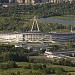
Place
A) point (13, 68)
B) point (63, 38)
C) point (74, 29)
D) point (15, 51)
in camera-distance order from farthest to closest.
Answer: point (74, 29), point (63, 38), point (15, 51), point (13, 68)

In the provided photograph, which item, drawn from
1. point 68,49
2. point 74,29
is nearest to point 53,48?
point 68,49

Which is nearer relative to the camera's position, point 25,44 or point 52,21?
point 25,44

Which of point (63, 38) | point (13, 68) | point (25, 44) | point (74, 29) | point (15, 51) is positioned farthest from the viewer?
point (74, 29)

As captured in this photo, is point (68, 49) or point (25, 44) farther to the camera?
point (25, 44)

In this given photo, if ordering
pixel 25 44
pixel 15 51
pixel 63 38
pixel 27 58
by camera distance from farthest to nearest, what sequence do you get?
pixel 63 38, pixel 25 44, pixel 15 51, pixel 27 58

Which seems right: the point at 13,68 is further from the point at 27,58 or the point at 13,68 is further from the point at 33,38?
the point at 33,38

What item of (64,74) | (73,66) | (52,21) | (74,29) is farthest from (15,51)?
(52,21)

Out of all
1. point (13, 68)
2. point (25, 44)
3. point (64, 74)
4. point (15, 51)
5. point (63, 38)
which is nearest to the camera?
point (64, 74)

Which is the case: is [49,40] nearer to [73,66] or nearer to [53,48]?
[53,48]
